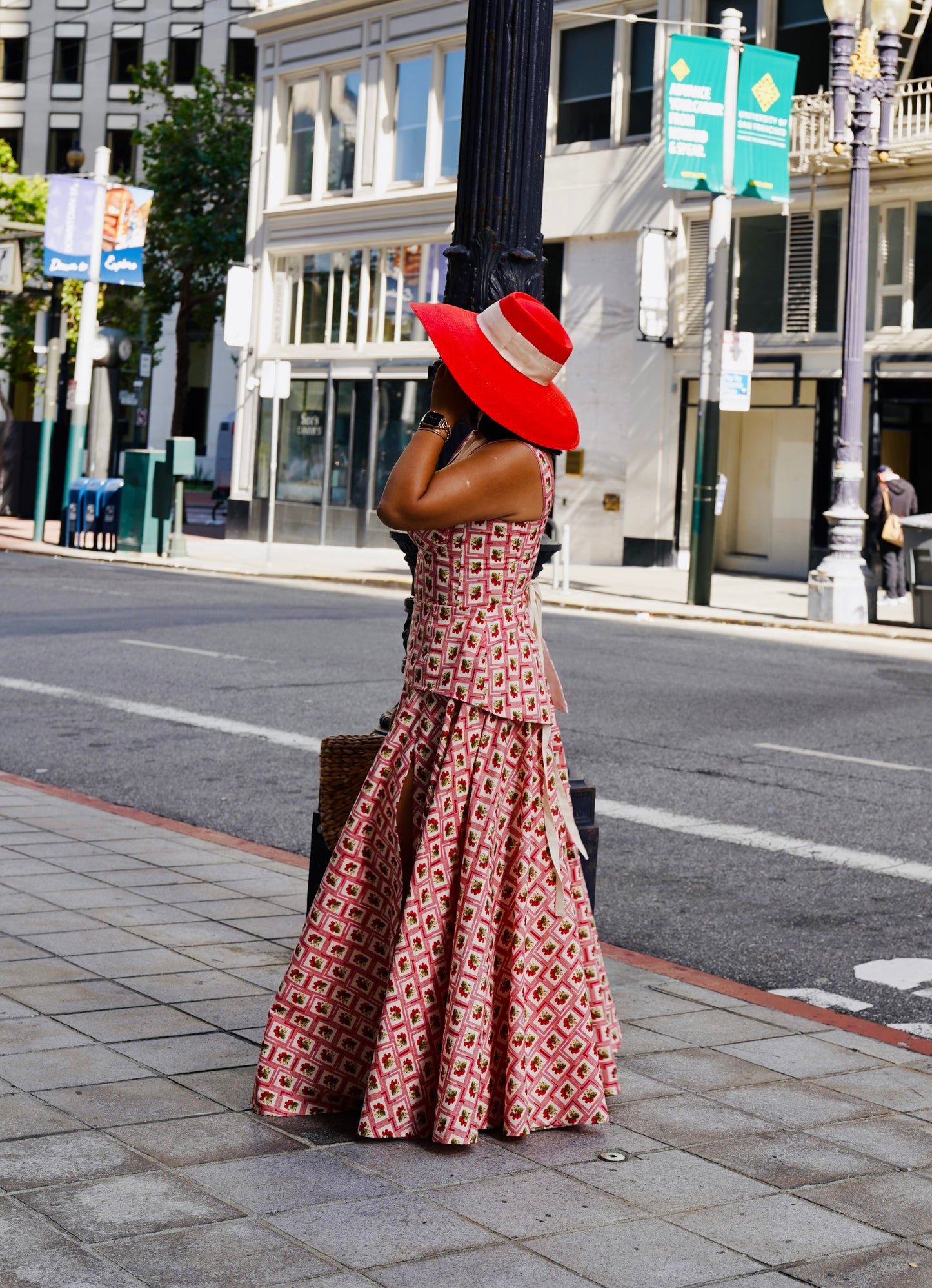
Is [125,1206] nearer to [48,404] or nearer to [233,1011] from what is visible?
[233,1011]

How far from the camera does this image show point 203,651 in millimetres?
14617

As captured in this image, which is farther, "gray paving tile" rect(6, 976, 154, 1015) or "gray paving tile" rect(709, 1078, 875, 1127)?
"gray paving tile" rect(6, 976, 154, 1015)

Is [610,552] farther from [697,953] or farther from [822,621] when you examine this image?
[697,953]

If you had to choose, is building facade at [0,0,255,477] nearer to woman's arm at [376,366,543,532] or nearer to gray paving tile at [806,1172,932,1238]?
woman's arm at [376,366,543,532]

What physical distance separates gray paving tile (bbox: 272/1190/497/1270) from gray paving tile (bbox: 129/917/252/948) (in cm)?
215

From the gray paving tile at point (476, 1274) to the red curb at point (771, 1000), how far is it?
1.96 m

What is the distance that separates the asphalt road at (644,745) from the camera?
666cm

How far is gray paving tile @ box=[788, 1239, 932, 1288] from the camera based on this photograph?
10.8 ft

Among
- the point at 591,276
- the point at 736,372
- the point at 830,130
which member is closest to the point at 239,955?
the point at 736,372

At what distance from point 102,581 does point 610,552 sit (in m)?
11.0

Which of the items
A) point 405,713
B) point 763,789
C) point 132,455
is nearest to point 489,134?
point 405,713

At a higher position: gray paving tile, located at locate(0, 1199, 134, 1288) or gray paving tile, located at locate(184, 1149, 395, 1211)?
gray paving tile, located at locate(0, 1199, 134, 1288)

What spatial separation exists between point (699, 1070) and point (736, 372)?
720 inches

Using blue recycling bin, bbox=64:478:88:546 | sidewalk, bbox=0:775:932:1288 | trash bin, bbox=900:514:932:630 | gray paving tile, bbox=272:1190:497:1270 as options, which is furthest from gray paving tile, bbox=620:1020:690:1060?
blue recycling bin, bbox=64:478:88:546
